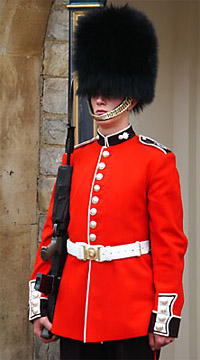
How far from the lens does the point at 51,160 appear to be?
13.1ft

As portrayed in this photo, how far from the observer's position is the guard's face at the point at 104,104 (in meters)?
2.58

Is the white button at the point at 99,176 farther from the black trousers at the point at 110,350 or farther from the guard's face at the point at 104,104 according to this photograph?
the black trousers at the point at 110,350

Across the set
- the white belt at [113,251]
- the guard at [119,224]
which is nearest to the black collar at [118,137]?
the guard at [119,224]

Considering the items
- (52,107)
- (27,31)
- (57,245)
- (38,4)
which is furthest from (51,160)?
(57,245)

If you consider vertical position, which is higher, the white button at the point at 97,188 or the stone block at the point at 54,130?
the stone block at the point at 54,130

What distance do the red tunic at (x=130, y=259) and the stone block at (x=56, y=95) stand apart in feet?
4.64

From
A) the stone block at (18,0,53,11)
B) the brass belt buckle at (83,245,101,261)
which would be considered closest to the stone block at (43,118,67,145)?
the stone block at (18,0,53,11)

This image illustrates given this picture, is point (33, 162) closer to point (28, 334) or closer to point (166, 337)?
point (28, 334)

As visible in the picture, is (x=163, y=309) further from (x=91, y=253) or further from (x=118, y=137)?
(x=118, y=137)

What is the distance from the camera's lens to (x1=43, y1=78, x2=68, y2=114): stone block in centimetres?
399

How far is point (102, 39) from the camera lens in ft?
8.66

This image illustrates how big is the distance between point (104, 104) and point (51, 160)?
1.46 m

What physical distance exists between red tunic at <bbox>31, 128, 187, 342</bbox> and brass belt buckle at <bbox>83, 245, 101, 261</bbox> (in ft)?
0.06

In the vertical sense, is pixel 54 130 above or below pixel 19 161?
above
